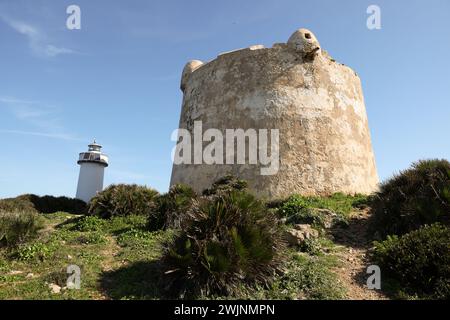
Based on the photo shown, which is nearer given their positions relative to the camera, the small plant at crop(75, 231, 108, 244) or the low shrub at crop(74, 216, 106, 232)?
the small plant at crop(75, 231, 108, 244)

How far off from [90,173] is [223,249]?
74.4ft

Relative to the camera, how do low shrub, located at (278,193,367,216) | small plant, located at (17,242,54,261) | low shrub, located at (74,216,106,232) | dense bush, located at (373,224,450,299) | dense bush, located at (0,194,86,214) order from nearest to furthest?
dense bush, located at (373,224,450,299), small plant, located at (17,242,54,261), low shrub, located at (278,193,367,216), low shrub, located at (74,216,106,232), dense bush, located at (0,194,86,214)

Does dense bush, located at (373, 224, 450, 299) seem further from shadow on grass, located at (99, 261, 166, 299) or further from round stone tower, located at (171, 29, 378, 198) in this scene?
round stone tower, located at (171, 29, 378, 198)

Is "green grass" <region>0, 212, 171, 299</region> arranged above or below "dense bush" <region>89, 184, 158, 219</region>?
below

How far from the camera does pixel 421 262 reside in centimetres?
664

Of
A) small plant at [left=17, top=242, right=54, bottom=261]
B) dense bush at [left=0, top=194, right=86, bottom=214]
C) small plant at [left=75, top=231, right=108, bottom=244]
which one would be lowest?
small plant at [left=17, top=242, right=54, bottom=261]

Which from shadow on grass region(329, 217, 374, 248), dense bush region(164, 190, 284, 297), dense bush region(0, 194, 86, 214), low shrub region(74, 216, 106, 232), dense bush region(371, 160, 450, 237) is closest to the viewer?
dense bush region(164, 190, 284, 297)

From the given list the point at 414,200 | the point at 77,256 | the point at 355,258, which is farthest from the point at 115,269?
the point at 414,200

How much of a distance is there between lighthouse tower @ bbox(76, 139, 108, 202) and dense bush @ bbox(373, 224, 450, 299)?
2266 centimetres

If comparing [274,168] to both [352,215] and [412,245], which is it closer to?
[352,215]

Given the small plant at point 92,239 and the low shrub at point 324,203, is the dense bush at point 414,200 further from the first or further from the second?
the small plant at point 92,239

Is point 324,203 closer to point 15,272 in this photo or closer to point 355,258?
point 355,258

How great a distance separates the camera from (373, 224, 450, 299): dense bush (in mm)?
6359

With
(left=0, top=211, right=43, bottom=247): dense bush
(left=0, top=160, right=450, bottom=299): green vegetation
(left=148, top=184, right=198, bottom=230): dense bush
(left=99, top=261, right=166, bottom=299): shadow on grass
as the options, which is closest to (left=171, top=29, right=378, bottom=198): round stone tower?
(left=0, top=160, right=450, bottom=299): green vegetation
